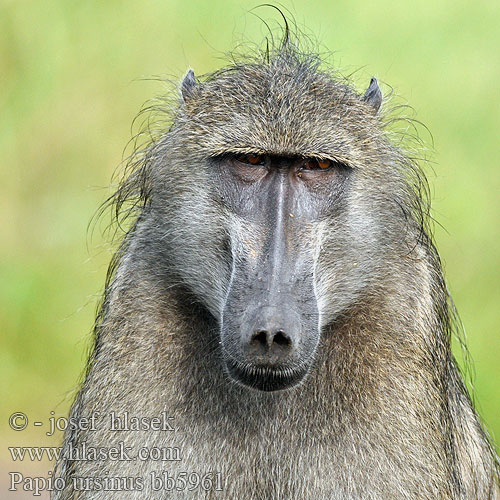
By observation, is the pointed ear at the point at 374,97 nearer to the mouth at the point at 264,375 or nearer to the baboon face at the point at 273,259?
the baboon face at the point at 273,259

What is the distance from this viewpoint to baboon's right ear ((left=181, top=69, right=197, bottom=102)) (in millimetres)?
5258

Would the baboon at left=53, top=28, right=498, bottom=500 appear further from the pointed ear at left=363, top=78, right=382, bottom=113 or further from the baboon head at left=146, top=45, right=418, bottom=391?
the pointed ear at left=363, top=78, right=382, bottom=113

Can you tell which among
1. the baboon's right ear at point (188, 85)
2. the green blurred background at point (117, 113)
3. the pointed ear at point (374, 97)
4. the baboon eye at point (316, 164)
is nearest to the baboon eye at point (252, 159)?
the baboon eye at point (316, 164)

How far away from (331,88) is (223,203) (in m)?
0.85

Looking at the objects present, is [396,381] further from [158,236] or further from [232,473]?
[158,236]

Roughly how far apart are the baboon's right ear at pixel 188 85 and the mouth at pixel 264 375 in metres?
1.52

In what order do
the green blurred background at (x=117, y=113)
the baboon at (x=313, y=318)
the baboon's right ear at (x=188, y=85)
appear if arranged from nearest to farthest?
the baboon at (x=313, y=318) < the baboon's right ear at (x=188, y=85) < the green blurred background at (x=117, y=113)

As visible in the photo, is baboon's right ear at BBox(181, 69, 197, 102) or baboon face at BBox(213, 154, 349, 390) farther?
baboon's right ear at BBox(181, 69, 197, 102)

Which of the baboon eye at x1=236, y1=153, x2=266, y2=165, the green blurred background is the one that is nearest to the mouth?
the baboon eye at x1=236, y1=153, x2=266, y2=165

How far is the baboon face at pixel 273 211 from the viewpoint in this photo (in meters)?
4.28

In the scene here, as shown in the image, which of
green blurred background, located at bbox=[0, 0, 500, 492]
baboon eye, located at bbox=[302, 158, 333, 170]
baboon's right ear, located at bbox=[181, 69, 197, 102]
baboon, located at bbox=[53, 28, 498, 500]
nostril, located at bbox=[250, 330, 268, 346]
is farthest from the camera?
green blurred background, located at bbox=[0, 0, 500, 492]

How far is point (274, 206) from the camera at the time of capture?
453cm

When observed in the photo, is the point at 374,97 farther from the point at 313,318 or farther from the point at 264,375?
the point at 264,375

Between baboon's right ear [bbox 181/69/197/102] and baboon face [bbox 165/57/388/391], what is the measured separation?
0.12 meters
